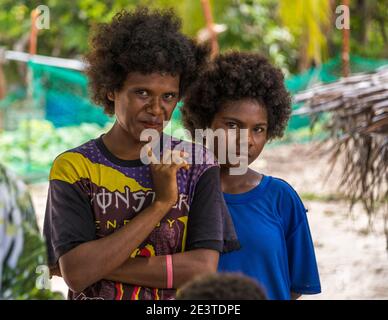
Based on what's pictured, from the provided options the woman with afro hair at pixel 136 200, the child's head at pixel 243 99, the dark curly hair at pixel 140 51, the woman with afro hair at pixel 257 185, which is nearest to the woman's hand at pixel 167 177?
the woman with afro hair at pixel 136 200

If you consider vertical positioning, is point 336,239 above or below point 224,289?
below

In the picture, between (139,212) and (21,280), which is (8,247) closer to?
(21,280)

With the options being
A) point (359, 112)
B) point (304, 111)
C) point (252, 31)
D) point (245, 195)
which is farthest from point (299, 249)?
point (252, 31)

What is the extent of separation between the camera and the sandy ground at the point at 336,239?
21.2 feet

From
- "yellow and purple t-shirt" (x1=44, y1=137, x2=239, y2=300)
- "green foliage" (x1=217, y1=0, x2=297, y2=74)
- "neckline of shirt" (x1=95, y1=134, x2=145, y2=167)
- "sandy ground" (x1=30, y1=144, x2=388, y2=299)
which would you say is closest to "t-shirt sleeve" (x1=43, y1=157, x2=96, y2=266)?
"yellow and purple t-shirt" (x1=44, y1=137, x2=239, y2=300)

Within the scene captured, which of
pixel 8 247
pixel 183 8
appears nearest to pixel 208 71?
pixel 8 247

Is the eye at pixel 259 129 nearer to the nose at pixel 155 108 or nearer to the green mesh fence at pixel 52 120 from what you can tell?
the nose at pixel 155 108

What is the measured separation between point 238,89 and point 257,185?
0.31 metres

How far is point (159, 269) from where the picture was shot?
1.78m

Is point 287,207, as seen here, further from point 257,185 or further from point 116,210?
point 116,210

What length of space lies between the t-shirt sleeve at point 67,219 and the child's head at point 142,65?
221mm

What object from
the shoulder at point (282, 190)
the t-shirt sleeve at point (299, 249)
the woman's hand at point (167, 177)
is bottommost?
the t-shirt sleeve at point (299, 249)

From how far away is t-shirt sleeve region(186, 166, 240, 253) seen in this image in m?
1.83

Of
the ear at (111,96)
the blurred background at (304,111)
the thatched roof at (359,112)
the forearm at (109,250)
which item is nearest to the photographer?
the forearm at (109,250)
